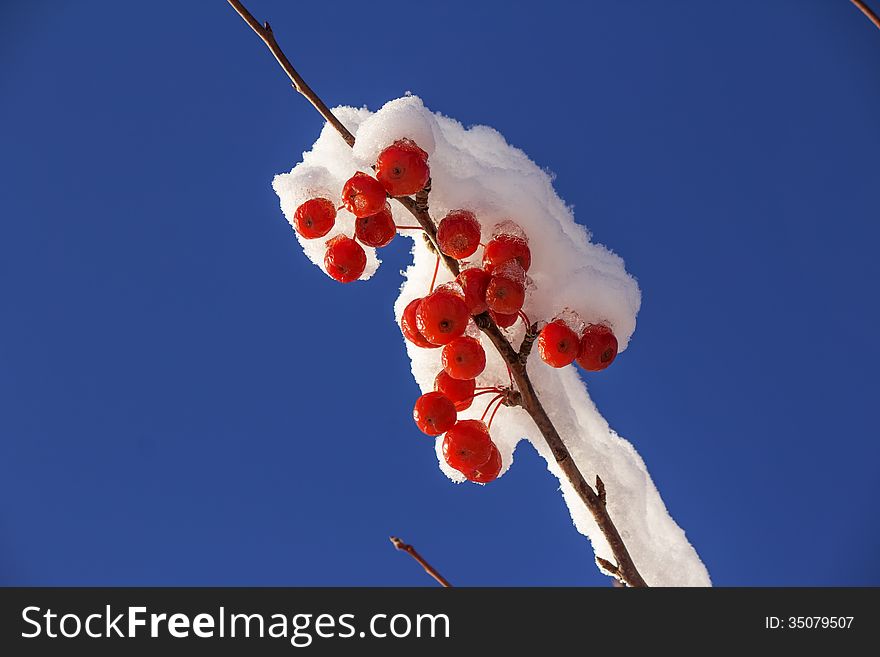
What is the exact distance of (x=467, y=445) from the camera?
1.73m

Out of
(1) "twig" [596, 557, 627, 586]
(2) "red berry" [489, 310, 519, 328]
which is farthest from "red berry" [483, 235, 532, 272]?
(1) "twig" [596, 557, 627, 586]

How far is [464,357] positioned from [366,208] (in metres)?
0.40

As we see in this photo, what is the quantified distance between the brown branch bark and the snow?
0.09 metres

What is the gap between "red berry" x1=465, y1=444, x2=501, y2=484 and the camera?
1.81m

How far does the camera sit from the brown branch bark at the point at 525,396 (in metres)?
1.52

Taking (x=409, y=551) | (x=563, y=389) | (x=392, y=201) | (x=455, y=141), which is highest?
(x=455, y=141)

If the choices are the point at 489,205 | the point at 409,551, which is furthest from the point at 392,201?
the point at 409,551

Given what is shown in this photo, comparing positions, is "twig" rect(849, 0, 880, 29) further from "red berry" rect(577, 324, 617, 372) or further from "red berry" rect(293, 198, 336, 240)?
"red berry" rect(293, 198, 336, 240)

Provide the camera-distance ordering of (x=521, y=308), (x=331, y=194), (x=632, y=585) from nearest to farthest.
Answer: (x=632, y=585)
(x=521, y=308)
(x=331, y=194)

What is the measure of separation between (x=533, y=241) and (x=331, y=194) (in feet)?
1.74

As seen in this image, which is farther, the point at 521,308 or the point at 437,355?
the point at 437,355

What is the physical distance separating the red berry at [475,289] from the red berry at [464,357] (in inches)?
2.9

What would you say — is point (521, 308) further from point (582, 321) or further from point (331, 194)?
point (331, 194)

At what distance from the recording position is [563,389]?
1856mm
